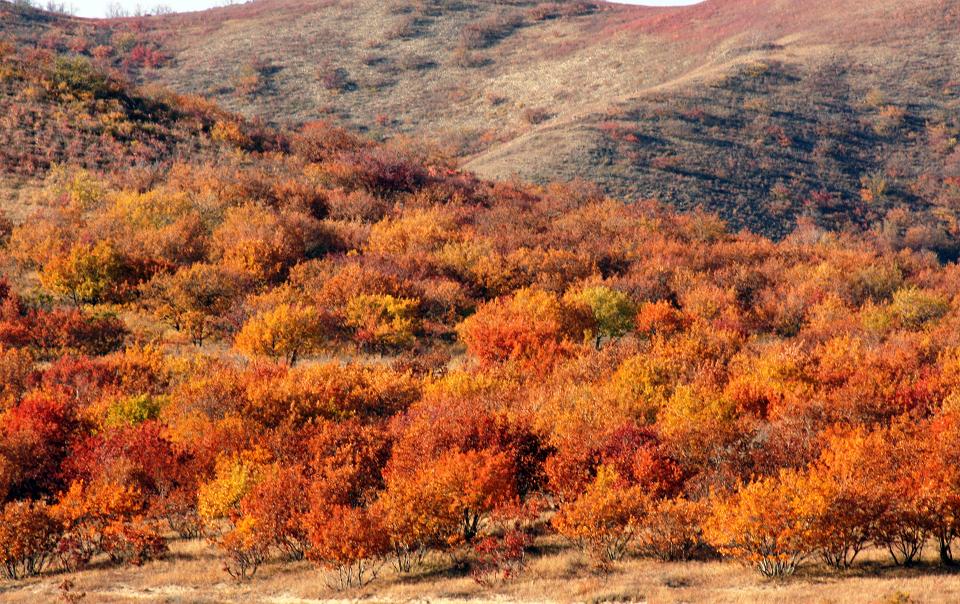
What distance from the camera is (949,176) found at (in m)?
66.8

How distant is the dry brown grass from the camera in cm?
1534

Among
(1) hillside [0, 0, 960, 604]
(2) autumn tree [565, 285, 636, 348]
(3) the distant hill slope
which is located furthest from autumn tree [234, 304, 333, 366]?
(3) the distant hill slope

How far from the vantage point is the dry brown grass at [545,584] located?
15.3 meters

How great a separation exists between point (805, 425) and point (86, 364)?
73.5ft

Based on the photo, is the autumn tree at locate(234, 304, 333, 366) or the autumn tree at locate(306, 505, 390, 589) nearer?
the autumn tree at locate(306, 505, 390, 589)

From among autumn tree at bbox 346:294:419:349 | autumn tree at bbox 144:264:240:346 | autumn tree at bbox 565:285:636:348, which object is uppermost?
autumn tree at bbox 144:264:240:346

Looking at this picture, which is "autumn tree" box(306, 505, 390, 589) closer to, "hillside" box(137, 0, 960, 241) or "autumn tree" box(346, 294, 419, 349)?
"autumn tree" box(346, 294, 419, 349)

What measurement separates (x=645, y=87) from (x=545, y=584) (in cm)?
7355

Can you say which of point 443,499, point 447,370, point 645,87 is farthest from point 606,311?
point 645,87

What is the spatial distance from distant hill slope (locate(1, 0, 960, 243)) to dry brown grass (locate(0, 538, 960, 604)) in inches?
1712

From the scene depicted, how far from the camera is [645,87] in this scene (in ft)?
273

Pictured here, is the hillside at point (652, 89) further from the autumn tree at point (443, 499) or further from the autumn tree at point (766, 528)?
the autumn tree at point (766, 528)

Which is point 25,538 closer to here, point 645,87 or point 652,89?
point 652,89

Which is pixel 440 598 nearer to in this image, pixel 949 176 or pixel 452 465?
pixel 452 465
